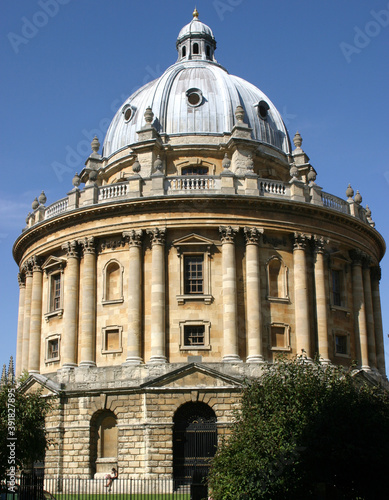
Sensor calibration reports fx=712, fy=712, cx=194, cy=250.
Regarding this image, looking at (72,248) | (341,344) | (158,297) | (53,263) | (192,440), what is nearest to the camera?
(192,440)

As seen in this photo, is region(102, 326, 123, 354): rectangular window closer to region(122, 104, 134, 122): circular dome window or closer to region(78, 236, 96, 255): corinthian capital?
region(78, 236, 96, 255): corinthian capital

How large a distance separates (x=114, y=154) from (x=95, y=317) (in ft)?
45.2

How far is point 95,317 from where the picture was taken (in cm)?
4131

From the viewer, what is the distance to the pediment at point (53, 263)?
43562 millimetres

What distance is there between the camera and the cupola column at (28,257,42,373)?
145 feet

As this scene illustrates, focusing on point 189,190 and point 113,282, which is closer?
point 189,190

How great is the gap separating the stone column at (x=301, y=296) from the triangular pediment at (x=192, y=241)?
17.2 feet

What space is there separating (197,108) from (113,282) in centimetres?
1473

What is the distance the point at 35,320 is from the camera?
44875 mm

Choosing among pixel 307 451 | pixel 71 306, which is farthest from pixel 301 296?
pixel 307 451

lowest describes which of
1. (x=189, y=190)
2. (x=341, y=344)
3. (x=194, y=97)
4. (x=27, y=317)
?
(x=341, y=344)

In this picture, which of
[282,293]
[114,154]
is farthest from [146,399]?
[114,154]

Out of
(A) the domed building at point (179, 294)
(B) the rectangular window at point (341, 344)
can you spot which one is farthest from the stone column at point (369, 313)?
(B) the rectangular window at point (341, 344)

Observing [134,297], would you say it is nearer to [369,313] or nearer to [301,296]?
[301,296]
